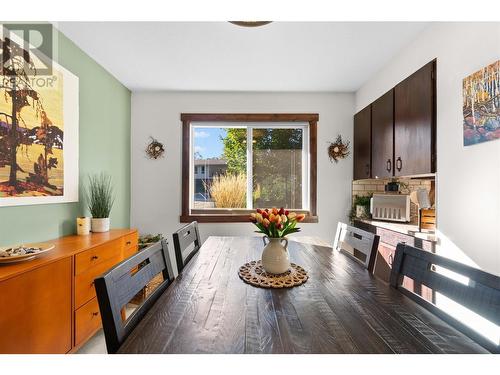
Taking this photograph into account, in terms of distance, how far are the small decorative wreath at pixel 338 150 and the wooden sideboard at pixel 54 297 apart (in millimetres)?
2671

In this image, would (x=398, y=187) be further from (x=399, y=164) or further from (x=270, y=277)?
(x=270, y=277)

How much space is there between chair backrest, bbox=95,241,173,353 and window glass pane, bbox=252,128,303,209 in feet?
7.75

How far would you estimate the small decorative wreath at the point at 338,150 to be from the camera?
10.7 feet

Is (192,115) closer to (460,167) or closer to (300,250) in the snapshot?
(300,250)

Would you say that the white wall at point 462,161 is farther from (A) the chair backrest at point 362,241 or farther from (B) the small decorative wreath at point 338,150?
(B) the small decorative wreath at point 338,150

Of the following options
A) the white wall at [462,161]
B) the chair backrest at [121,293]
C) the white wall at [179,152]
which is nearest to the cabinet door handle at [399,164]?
the white wall at [462,161]

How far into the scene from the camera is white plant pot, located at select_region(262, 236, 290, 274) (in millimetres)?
1260

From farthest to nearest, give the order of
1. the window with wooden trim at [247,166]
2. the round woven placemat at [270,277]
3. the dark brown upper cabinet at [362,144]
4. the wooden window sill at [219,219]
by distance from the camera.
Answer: the window with wooden trim at [247,166], the wooden window sill at [219,219], the dark brown upper cabinet at [362,144], the round woven placemat at [270,277]

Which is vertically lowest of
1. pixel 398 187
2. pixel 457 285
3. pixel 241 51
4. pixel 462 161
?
pixel 457 285

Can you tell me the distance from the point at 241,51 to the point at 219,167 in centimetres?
152

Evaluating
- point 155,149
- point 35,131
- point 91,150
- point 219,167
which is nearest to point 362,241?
point 219,167

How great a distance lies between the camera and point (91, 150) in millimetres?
2475

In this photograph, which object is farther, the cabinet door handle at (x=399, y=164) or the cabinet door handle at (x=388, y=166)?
the cabinet door handle at (x=388, y=166)
